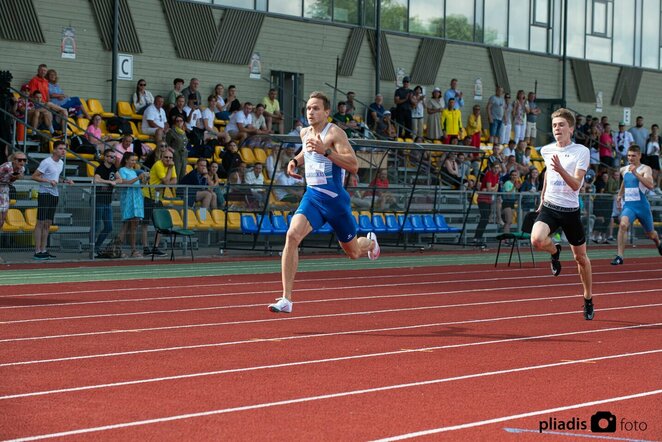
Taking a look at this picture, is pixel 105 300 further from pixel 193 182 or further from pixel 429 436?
pixel 193 182

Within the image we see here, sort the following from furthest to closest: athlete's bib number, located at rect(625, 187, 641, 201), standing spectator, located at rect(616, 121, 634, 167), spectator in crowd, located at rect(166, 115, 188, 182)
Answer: standing spectator, located at rect(616, 121, 634, 167)
spectator in crowd, located at rect(166, 115, 188, 182)
athlete's bib number, located at rect(625, 187, 641, 201)

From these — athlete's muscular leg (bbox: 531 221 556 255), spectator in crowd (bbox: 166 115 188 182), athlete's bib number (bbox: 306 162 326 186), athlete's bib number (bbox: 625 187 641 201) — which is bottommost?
athlete's muscular leg (bbox: 531 221 556 255)

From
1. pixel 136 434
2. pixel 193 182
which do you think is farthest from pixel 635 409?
pixel 193 182

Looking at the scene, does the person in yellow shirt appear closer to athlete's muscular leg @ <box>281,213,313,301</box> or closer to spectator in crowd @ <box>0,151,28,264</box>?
spectator in crowd @ <box>0,151,28,264</box>

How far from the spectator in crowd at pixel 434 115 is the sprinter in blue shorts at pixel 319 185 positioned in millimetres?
19938

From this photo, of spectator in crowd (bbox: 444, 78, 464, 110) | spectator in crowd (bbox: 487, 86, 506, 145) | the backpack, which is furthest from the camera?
spectator in crowd (bbox: 487, 86, 506, 145)

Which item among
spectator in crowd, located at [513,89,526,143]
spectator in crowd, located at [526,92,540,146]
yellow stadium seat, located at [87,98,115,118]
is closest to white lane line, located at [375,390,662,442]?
yellow stadium seat, located at [87,98,115,118]

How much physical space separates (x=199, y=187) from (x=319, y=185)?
10.3m

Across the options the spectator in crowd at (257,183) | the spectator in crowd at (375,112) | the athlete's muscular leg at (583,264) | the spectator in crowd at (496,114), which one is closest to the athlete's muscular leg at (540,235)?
the athlete's muscular leg at (583,264)

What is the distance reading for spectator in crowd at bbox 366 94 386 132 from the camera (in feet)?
97.9

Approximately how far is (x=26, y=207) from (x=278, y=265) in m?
4.23

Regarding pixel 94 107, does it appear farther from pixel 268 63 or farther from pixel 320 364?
pixel 320 364

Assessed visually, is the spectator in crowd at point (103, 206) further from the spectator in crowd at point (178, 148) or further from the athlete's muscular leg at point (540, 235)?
the athlete's muscular leg at point (540, 235)

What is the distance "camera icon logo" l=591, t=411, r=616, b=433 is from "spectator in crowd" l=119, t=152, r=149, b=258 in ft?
45.6
